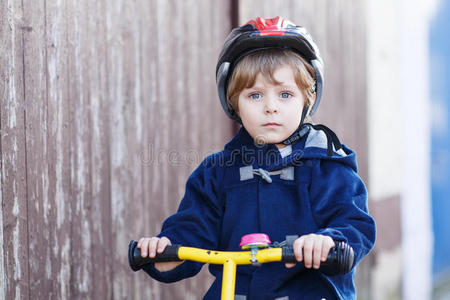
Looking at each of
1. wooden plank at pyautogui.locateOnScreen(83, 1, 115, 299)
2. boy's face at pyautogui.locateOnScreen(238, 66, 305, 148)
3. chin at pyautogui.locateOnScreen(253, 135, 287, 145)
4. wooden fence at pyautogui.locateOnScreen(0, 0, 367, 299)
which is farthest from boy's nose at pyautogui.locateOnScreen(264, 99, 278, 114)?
wooden plank at pyautogui.locateOnScreen(83, 1, 115, 299)

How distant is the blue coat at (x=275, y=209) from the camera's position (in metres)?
2.53

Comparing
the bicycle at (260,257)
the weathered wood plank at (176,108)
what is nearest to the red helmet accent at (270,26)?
the bicycle at (260,257)

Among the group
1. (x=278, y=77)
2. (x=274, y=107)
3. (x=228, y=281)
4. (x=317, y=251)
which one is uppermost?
(x=278, y=77)

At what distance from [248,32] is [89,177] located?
1.42m

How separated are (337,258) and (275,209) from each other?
0.51m

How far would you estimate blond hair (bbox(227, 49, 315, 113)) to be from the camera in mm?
2707

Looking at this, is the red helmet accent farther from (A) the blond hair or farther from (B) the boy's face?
(B) the boy's face

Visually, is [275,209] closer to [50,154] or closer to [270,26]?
[270,26]

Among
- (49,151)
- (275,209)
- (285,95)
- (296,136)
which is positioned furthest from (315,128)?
(49,151)

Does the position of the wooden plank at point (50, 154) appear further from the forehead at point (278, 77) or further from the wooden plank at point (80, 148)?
the forehead at point (278, 77)

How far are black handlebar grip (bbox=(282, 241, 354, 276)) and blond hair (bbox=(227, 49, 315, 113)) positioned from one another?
2.71 feet

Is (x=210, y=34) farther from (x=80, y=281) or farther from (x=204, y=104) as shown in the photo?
(x=80, y=281)

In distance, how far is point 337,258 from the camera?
2.17 meters

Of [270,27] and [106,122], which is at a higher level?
[270,27]
